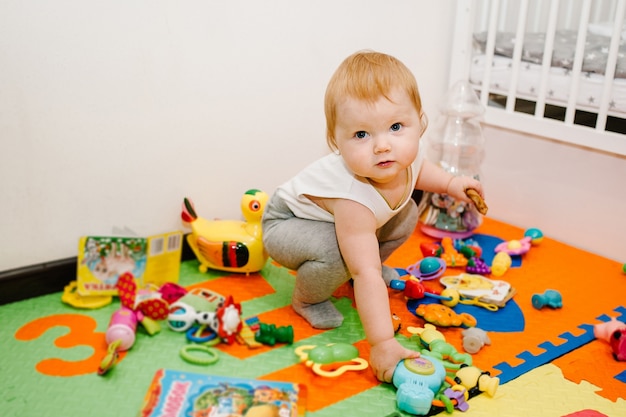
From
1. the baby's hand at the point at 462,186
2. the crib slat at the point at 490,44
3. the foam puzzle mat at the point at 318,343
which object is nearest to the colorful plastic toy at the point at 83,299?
the foam puzzle mat at the point at 318,343

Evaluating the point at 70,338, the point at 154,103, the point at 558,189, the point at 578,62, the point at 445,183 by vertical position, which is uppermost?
the point at 578,62

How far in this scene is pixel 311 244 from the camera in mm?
1261

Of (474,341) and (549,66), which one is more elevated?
(549,66)

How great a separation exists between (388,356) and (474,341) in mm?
211

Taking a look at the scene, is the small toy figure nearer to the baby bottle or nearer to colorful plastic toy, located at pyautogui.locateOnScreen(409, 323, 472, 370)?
colorful plastic toy, located at pyautogui.locateOnScreen(409, 323, 472, 370)

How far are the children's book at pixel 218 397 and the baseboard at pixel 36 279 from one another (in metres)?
0.44

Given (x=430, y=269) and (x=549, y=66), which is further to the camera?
(x=549, y=66)

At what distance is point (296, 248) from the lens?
4.20 feet

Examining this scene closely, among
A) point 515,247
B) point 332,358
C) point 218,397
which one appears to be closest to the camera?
point 218,397

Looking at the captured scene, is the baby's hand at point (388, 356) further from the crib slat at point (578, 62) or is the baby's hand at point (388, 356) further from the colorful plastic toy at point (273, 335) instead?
the crib slat at point (578, 62)

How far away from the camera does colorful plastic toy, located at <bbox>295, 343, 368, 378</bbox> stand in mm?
1158

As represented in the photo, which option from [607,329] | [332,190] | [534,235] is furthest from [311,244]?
[534,235]

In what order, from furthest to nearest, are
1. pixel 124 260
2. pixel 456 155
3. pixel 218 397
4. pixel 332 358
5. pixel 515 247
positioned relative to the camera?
pixel 456 155 → pixel 515 247 → pixel 124 260 → pixel 332 358 → pixel 218 397

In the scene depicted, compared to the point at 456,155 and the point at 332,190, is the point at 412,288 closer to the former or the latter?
the point at 332,190
